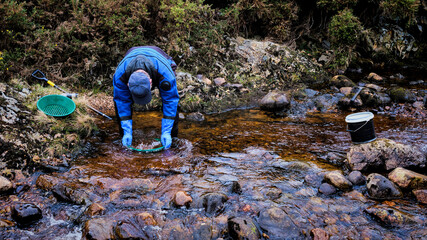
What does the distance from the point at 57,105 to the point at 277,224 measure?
14.0ft

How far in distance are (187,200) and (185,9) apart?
608 centimetres

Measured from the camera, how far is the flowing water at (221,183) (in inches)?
110

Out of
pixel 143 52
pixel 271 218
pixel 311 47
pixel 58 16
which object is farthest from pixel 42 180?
pixel 311 47

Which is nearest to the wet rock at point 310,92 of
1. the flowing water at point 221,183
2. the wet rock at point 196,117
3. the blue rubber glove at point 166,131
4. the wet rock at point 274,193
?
the flowing water at point 221,183

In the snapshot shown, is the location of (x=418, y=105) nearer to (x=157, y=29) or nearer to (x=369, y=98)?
(x=369, y=98)

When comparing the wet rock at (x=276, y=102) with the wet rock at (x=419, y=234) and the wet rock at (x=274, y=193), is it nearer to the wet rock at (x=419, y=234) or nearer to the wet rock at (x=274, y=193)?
the wet rock at (x=274, y=193)

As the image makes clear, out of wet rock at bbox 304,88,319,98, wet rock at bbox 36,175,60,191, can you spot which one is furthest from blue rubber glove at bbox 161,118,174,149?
wet rock at bbox 304,88,319,98

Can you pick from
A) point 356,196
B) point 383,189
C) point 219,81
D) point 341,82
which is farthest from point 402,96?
point 356,196

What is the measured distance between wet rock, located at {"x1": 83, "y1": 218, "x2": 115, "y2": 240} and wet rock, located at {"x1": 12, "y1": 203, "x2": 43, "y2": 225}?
0.55 metres

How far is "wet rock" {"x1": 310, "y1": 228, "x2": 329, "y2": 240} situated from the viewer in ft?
8.63

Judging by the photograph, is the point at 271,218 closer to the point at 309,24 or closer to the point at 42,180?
the point at 42,180

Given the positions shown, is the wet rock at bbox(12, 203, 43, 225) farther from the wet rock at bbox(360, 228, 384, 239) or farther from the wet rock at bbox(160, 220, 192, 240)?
the wet rock at bbox(360, 228, 384, 239)

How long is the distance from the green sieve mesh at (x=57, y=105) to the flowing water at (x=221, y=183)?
2.31 feet

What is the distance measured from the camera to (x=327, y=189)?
3330 millimetres
